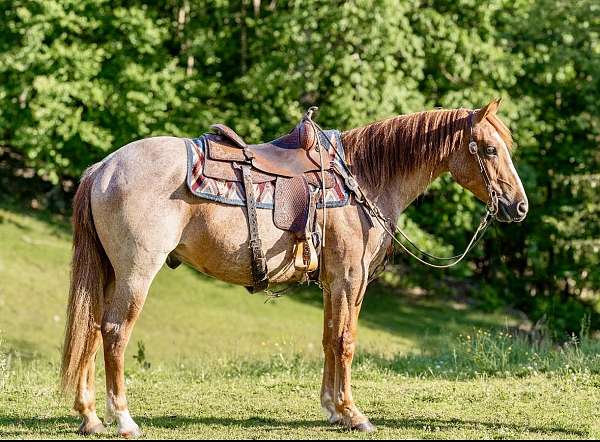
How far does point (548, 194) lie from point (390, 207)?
1128 centimetres

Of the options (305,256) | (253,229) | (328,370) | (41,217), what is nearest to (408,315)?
(41,217)

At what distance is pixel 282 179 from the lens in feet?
19.7

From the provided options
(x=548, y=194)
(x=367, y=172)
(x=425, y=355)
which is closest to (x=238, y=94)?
(x=548, y=194)

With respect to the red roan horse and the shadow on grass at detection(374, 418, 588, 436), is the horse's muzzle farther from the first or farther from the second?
the shadow on grass at detection(374, 418, 588, 436)

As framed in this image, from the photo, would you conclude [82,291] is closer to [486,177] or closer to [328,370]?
[328,370]

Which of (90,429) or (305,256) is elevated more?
(305,256)

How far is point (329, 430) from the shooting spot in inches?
236

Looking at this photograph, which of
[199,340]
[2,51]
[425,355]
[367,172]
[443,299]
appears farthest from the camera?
Answer: [443,299]

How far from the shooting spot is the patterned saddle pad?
5746mm

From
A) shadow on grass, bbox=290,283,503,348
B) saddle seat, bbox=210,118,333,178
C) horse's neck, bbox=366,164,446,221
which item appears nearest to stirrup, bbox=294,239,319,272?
saddle seat, bbox=210,118,333,178

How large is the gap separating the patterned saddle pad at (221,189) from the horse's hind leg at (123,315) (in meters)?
0.51

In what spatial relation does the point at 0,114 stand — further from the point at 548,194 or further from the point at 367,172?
the point at 367,172

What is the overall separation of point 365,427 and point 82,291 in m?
2.10

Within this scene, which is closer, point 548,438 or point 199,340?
point 548,438
